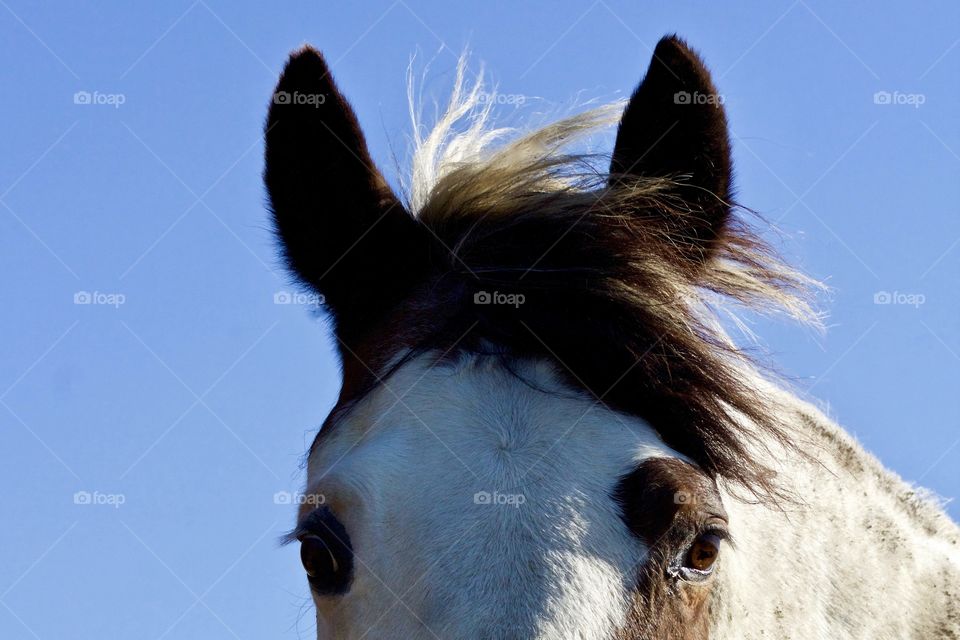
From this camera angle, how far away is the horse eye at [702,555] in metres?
2.95

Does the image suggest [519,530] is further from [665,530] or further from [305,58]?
[305,58]

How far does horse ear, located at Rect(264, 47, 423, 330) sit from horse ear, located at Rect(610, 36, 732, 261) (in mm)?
879

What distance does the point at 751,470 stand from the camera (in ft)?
10.6

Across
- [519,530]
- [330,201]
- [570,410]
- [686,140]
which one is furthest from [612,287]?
[330,201]

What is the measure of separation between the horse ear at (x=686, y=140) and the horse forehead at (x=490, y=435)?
0.83m

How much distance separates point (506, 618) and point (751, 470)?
111 cm

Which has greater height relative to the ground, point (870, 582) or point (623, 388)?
point (623, 388)

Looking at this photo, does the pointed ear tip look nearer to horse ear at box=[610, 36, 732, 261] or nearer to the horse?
the horse

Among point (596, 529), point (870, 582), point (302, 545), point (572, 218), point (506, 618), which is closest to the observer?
point (506, 618)

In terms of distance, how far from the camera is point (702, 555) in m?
2.98

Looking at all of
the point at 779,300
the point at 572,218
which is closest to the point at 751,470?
the point at 779,300

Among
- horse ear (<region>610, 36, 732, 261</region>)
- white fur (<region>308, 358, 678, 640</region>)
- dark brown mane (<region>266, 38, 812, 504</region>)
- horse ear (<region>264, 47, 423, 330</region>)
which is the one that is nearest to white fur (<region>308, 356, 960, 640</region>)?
white fur (<region>308, 358, 678, 640</region>)

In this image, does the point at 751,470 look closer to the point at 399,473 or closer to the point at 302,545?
the point at 399,473

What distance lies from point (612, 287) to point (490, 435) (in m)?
0.71
